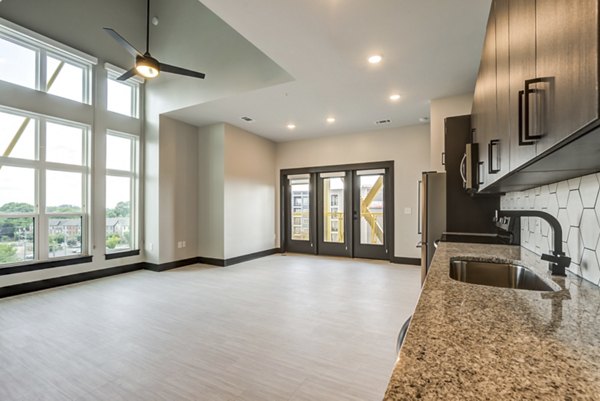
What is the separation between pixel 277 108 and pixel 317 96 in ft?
2.91

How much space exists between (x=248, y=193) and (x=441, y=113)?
421 centimetres

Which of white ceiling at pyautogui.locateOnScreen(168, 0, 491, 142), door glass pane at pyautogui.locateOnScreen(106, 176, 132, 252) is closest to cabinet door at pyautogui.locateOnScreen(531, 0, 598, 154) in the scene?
white ceiling at pyautogui.locateOnScreen(168, 0, 491, 142)

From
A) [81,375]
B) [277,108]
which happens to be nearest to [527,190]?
[81,375]

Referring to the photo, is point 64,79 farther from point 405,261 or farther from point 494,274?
point 405,261

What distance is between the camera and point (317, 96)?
4.53m

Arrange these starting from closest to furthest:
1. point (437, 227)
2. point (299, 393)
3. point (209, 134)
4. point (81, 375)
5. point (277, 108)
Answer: point (299, 393)
point (81, 375)
point (437, 227)
point (277, 108)
point (209, 134)

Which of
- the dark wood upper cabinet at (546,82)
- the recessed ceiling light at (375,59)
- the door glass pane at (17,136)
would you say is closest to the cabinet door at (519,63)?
the dark wood upper cabinet at (546,82)

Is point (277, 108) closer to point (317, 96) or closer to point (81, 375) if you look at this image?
point (317, 96)

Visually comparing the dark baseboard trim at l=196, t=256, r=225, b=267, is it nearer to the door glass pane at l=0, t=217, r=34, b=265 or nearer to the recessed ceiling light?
the door glass pane at l=0, t=217, r=34, b=265

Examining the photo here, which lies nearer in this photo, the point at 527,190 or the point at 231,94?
the point at 527,190

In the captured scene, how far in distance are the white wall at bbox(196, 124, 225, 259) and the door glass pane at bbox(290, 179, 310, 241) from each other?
7.01 feet

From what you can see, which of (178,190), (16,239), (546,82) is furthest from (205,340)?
(178,190)

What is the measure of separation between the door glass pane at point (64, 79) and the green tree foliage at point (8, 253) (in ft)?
7.97

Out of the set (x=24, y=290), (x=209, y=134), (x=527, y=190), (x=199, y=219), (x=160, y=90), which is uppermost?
(x=160, y=90)
